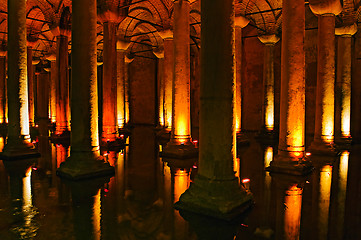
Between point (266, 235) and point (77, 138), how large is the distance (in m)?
4.74

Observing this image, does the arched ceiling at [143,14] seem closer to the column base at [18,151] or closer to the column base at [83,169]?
the column base at [18,151]

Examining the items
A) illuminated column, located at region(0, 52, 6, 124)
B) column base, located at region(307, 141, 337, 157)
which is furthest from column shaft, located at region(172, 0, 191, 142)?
illuminated column, located at region(0, 52, 6, 124)

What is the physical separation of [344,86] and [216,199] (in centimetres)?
1081

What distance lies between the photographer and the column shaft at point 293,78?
23.7ft

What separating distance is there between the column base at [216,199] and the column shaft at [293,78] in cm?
309

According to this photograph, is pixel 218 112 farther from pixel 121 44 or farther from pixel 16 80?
pixel 121 44

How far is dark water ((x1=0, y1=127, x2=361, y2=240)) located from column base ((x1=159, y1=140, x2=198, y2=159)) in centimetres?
128

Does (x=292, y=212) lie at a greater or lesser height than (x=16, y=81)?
lesser

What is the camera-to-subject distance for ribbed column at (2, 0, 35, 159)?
852 cm

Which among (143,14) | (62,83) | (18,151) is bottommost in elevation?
(18,151)

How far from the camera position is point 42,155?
31.6ft

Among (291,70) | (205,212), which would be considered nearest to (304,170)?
(291,70)

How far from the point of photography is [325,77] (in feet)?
32.9

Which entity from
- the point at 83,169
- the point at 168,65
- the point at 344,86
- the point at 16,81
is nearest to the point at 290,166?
the point at 83,169
